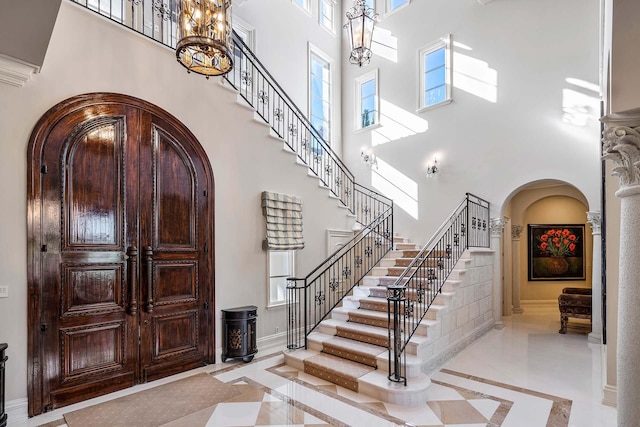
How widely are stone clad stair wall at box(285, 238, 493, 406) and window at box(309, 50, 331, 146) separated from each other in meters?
4.34

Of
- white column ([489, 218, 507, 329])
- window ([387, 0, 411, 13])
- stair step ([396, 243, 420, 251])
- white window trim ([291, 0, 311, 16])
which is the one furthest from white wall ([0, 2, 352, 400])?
window ([387, 0, 411, 13])

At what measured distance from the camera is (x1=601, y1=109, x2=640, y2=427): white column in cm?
207

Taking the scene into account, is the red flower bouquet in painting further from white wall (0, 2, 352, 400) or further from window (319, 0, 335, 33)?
window (319, 0, 335, 33)

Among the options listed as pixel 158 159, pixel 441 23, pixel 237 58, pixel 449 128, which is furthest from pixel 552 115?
pixel 158 159

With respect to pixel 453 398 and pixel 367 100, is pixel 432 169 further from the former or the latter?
pixel 453 398

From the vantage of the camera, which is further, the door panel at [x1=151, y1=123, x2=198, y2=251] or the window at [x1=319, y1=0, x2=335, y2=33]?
the window at [x1=319, y1=0, x2=335, y2=33]

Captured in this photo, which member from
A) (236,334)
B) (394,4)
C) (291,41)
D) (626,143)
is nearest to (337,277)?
(236,334)

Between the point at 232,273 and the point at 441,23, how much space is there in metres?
6.95

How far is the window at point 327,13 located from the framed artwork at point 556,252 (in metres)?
7.63

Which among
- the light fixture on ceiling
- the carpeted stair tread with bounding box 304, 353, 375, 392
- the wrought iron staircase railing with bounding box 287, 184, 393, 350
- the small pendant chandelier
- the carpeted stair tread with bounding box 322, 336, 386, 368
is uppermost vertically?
the light fixture on ceiling

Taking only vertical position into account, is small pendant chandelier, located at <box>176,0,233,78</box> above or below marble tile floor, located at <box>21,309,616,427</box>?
above

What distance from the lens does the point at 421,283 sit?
17.3 ft

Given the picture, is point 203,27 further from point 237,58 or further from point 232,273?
point 237,58

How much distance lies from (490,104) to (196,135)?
5.67m
